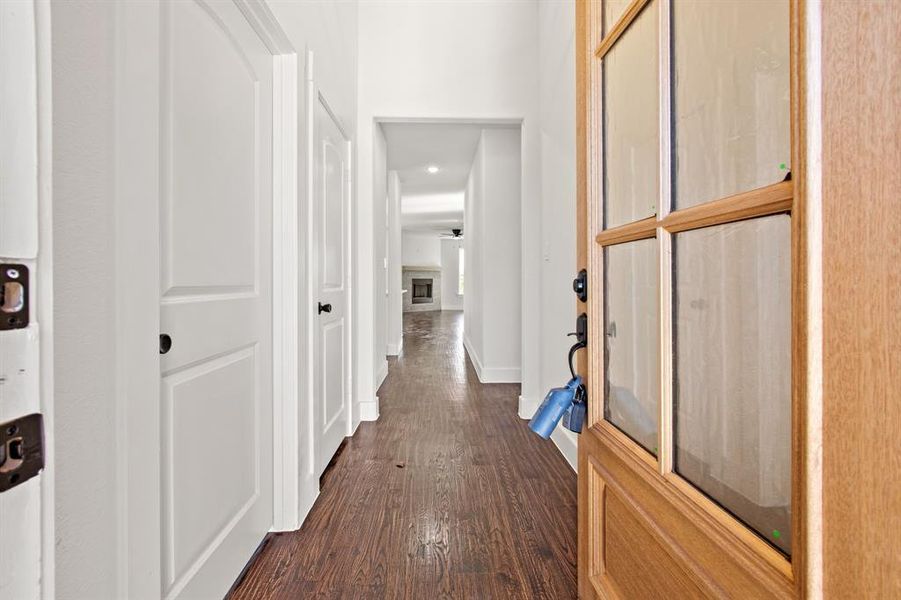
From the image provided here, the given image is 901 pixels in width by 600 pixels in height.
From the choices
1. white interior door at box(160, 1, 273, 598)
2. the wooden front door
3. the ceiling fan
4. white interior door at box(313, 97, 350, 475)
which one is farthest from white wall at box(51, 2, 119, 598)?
the ceiling fan

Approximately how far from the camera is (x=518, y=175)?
4340 millimetres

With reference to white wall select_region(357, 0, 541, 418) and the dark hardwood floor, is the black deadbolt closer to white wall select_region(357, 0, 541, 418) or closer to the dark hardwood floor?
the dark hardwood floor

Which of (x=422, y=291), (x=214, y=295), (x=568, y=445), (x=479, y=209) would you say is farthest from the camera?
(x=422, y=291)

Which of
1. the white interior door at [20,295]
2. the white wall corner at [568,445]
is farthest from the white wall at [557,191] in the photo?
the white interior door at [20,295]

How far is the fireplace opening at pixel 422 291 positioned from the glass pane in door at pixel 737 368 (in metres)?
13.2

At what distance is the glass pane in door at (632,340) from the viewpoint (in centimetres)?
90

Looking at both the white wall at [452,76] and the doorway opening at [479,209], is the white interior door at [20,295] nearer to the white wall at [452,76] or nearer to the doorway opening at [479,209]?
the white wall at [452,76]

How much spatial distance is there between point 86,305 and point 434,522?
1509 millimetres

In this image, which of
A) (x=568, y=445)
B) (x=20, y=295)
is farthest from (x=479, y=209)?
(x=20, y=295)

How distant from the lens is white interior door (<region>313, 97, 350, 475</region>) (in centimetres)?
213

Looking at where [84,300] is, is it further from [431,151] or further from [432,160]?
[432,160]

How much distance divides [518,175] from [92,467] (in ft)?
13.4

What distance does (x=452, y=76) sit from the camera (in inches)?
125

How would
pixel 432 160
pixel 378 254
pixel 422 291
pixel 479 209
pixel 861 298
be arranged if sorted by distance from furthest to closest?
pixel 422 291 < pixel 432 160 < pixel 479 209 < pixel 378 254 < pixel 861 298
